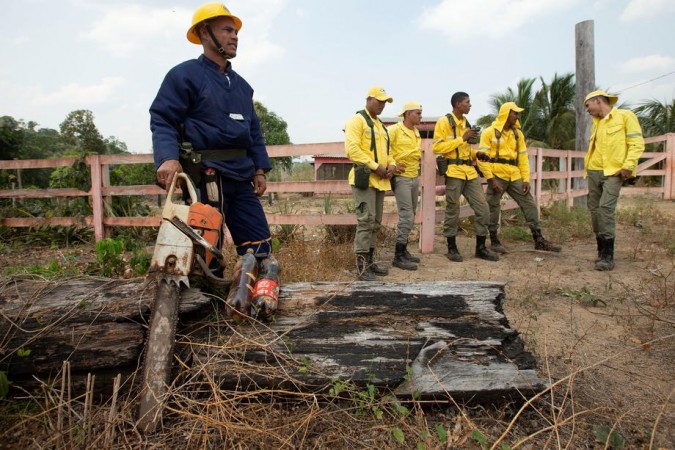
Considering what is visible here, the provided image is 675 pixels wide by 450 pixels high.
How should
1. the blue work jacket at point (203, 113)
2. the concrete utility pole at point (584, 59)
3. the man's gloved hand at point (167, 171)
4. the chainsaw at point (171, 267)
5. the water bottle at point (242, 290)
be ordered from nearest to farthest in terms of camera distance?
the chainsaw at point (171, 267)
the water bottle at point (242, 290)
the man's gloved hand at point (167, 171)
the blue work jacket at point (203, 113)
the concrete utility pole at point (584, 59)

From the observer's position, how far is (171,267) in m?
2.07

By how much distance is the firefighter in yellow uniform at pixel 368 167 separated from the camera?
14.3 feet

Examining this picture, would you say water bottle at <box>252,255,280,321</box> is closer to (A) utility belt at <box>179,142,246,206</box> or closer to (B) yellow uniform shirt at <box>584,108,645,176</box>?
(A) utility belt at <box>179,142,246,206</box>

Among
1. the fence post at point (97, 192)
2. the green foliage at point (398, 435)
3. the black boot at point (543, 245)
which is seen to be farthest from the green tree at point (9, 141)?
the green foliage at point (398, 435)

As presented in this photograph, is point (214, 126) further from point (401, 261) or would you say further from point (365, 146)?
point (401, 261)

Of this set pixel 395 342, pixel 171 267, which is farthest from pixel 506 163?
pixel 171 267

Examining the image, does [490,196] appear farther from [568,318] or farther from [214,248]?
[214,248]

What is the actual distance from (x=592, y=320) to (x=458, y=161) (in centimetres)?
235

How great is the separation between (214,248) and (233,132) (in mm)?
818

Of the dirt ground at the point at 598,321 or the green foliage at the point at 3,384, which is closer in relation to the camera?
the green foliage at the point at 3,384

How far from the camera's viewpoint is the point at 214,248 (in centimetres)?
212

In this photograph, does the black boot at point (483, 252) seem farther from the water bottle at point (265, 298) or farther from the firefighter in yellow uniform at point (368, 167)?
the water bottle at point (265, 298)

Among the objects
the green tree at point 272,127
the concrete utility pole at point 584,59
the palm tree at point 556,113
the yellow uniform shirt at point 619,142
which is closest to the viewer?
the yellow uniform shirt at point 619,142

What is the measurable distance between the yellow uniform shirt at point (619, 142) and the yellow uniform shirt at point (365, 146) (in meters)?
2.37
